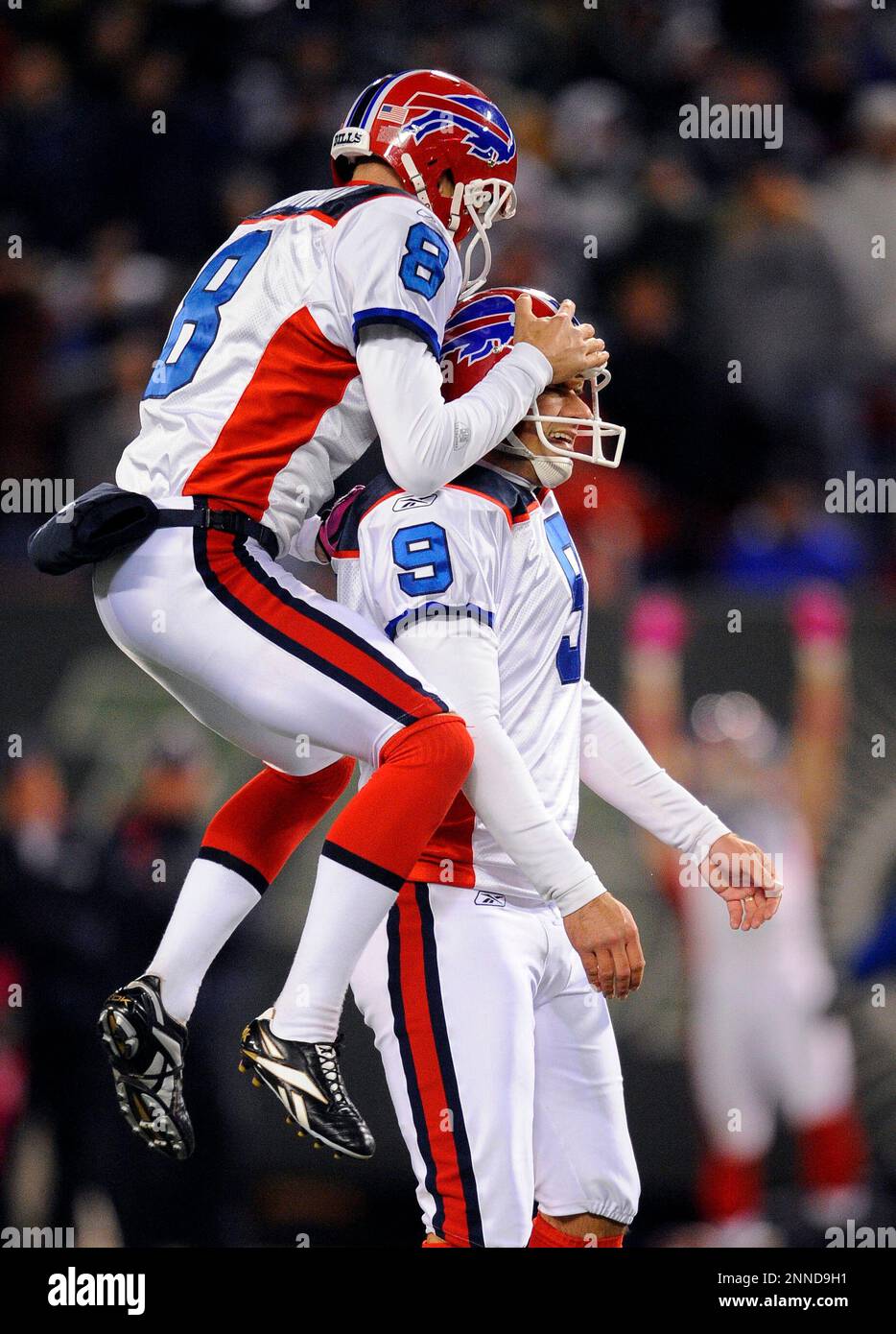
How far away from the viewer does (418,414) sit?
255 centimetres

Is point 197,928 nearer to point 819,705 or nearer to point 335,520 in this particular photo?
point 335,520

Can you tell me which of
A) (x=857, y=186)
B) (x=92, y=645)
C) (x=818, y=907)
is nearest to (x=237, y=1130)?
(x=92, y=645)

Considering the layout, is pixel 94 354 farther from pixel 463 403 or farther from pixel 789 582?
pixel 463 403

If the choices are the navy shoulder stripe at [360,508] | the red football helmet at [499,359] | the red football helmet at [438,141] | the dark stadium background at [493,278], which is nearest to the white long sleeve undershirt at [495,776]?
the navy shoulder stripe at [360,508]

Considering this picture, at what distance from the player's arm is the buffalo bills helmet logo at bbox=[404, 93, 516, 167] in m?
0.20

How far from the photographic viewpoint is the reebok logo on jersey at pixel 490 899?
2812 mm

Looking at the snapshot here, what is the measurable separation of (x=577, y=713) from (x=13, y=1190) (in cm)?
285

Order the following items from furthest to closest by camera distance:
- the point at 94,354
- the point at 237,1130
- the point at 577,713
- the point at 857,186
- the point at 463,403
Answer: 1. the point at 857,186
2. the point at 94,354
3. the point at 237,1130
4. the point at 577,713
5. the point at 463,403

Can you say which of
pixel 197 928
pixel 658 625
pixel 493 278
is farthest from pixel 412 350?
pixel 493 278

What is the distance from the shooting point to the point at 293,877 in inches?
207

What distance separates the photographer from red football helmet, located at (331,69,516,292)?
2.81 metres

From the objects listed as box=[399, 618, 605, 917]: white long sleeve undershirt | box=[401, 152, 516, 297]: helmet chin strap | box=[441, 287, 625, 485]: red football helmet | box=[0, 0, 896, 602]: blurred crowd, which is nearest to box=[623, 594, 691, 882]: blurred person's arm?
box=[0, 0, 896, 602]: blurred crowd

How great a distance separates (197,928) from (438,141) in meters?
1.25

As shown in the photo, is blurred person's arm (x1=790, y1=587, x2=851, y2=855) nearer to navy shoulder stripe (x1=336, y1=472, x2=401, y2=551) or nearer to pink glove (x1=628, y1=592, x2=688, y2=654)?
pink glove (x1=628, y1=592, x2=688, y2=654)
